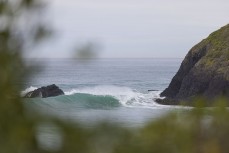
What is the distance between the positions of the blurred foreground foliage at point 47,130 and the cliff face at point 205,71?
32.1 metres

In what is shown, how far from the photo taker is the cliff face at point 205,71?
3581cm

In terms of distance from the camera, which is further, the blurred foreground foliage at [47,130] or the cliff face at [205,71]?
the cliff face at [205,71]

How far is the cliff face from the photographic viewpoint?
35.8 m

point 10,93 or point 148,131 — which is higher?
point 10,93

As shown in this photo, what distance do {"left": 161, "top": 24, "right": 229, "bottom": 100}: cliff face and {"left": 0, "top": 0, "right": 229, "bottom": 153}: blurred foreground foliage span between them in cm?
3207

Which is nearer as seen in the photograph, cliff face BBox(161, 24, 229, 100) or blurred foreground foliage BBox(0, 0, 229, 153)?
blurred foreground foliage BBox(0, 0, 229, 153)

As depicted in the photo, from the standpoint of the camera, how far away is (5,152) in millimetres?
1718

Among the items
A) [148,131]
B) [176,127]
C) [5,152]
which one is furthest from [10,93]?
[176,127]

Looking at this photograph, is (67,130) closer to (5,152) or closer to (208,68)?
(5,152)

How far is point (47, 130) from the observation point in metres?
1.85

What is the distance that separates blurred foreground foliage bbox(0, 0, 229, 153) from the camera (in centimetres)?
175

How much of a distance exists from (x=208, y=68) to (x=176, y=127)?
119ft

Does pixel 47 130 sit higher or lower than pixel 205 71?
higher

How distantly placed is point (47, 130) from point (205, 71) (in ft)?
120
